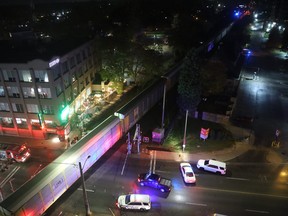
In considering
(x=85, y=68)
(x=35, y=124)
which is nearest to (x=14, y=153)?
(x=35, y=124)

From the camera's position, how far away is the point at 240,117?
50.5 m

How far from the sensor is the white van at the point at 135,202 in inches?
1177

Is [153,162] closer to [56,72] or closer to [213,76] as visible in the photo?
[213,76]

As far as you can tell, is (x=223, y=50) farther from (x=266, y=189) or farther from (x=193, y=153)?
(x=266, y=189)

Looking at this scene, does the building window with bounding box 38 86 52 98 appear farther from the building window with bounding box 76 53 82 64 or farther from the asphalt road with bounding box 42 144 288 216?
the asphalt road with bounding box 42 144 288 216

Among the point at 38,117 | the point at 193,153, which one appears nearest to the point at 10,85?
the point at 38,117

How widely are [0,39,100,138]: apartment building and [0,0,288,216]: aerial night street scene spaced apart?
0.20 m

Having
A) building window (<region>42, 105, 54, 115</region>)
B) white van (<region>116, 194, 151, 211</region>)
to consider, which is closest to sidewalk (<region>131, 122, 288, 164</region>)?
white van (<region>116, 194, 151, 211</region>)

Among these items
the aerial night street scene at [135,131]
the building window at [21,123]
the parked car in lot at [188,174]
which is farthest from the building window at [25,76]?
the parked car in lot at [188,174]

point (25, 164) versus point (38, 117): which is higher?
point (38, 117)

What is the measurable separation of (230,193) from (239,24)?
12116cm

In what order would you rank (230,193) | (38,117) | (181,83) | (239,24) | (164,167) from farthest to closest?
1. (239,24)
2. (38,117)
3. (181,83)
4. (164,167)
5. (230,193)

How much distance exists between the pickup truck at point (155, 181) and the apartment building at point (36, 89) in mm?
20986

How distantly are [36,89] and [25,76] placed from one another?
302 cm
